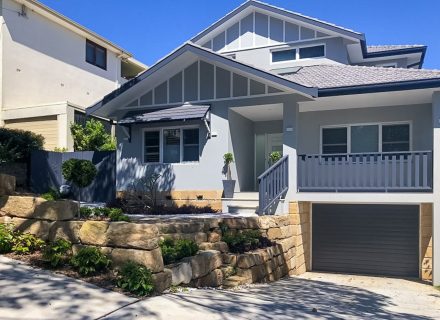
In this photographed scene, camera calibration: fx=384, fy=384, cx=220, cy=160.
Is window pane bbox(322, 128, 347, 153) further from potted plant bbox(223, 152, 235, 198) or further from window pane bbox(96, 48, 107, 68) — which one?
window pane bbox(96, 48, 107, 68)

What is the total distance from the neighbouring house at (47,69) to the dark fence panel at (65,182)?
2.30 m

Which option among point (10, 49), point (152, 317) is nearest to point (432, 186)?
point (152, 317)

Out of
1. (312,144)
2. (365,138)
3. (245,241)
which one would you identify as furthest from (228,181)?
(365,138)

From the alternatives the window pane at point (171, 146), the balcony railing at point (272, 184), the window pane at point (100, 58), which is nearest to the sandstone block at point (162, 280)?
the balcony railing at point (272, 184)

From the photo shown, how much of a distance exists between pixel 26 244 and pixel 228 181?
6970 millimetres

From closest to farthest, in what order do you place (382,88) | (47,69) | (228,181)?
(382,88) → (228,181) → (47,69)

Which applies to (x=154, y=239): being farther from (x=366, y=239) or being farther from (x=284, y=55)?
(x=284, y=55)

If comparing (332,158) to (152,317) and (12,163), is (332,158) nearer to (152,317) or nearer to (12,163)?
(152,317)

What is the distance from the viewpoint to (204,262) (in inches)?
268

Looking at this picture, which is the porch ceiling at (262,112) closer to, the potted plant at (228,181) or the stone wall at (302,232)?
the potted plant at (228,181)

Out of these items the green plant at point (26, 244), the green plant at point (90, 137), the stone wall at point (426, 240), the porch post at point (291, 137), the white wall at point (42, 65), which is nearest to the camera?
the green plant at point (26, 244)

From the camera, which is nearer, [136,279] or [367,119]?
[136,279]

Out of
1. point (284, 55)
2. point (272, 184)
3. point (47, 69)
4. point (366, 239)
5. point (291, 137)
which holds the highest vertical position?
point (47, 69)

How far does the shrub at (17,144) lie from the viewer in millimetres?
12688
